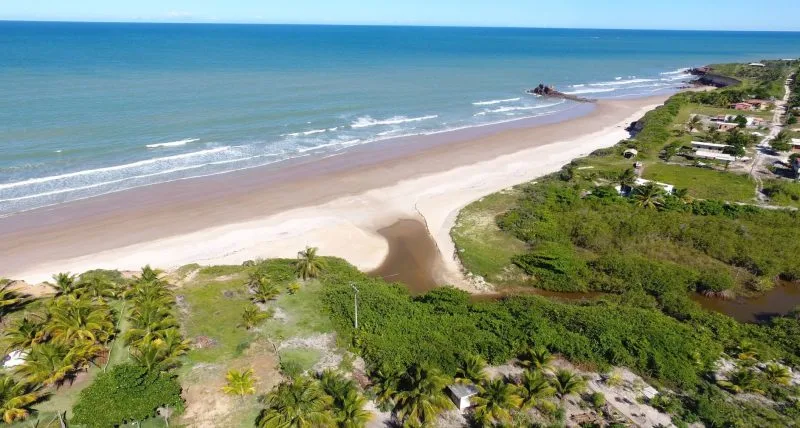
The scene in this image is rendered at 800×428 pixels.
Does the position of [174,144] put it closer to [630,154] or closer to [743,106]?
[630,154]

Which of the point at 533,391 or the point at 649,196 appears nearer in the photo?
the point at 533,391

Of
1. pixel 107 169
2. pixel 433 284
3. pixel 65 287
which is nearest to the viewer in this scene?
pixel 65 287

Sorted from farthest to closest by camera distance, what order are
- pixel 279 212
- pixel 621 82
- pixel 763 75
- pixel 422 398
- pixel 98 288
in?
pixel 621 82 < pixel 763 75 < pixel 279 212 < pixel 98 288 < pixel 422 398

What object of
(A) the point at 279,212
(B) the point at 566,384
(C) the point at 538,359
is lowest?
(B) the point at 566,384

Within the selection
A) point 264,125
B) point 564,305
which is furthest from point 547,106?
point 564,305

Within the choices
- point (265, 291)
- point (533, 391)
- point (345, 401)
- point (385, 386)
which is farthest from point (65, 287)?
point (533, 391)

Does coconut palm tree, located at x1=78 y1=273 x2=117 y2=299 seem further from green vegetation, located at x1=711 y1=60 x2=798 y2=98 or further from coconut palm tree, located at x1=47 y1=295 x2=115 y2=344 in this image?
green vegetation, located at x1=711 y1=60 x2=798 y2=98

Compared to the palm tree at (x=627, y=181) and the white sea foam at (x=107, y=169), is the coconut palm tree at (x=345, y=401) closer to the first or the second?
the palm tree at (x=627, y=181)
